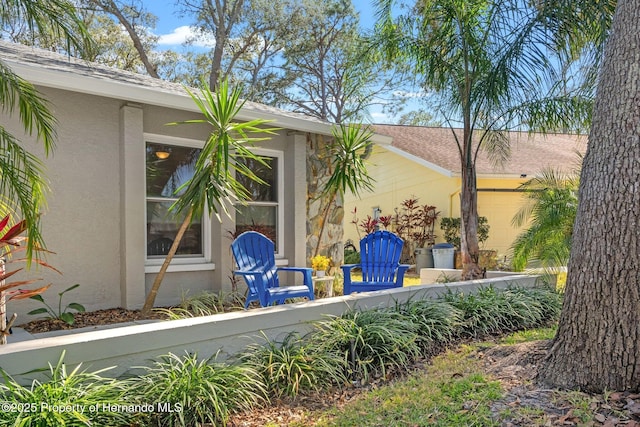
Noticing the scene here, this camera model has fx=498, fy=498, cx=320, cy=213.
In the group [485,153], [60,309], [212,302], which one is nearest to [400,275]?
[212,302]

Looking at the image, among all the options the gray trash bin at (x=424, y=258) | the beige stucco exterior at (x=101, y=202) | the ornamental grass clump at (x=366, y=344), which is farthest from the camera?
the gray trash bin at (x=424, y=258)

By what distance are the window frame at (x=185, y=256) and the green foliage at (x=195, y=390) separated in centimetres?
273

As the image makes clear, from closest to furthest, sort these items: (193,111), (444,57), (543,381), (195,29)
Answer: (543,381), (193,111), (444,57), (195,29)

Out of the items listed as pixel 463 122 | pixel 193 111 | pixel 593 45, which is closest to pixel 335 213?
pixel 463 122

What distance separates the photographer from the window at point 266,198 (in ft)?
23.8

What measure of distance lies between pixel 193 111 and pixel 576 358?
4990mm

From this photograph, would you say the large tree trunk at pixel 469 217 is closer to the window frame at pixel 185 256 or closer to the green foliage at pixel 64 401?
the window frame at pixel 185 256

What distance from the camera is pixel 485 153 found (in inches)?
571

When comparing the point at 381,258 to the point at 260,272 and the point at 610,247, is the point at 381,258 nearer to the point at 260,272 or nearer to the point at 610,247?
the point at 260,272

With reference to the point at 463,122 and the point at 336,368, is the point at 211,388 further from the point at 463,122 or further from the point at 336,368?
the point at 463,122

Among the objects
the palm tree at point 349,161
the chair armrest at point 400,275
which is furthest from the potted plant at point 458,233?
the chair armrest at point 400,275

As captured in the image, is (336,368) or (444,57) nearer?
(336,368)

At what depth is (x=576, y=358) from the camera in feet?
10.7

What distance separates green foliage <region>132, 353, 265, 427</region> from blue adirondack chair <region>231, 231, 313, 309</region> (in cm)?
179
